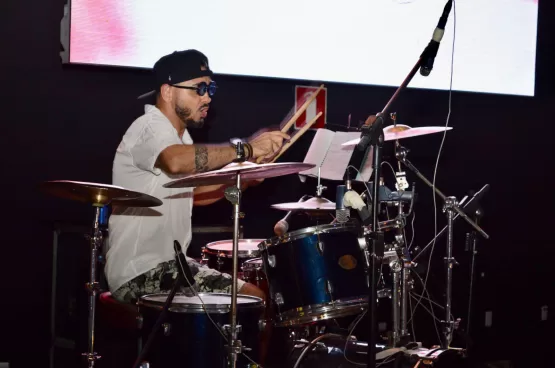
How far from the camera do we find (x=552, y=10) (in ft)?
20.3

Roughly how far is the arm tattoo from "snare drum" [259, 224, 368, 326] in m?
0.53

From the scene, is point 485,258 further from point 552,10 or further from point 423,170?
point 552,10

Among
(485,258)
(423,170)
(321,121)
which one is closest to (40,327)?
(321,121)

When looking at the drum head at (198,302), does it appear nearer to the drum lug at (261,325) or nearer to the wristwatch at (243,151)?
the drum lug at (261,325)

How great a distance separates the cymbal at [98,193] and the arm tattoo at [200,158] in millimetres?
226

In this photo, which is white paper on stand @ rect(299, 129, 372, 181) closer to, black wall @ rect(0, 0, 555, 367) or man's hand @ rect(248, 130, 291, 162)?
black wall @ rect(0, 0, 555, 367)

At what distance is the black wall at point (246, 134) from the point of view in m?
4.40

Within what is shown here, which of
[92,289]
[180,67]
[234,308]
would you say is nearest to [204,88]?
[180,67]

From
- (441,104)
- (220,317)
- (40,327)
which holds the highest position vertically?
(441,104)

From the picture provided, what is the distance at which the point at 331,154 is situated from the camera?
4281 mm

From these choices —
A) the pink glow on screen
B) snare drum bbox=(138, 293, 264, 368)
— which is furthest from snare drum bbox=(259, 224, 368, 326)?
the pink glow on screen

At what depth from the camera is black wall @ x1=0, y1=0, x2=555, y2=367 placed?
14.4 feet

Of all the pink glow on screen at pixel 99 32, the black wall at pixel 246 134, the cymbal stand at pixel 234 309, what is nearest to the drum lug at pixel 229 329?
the cymbal stand at pixel 234 309

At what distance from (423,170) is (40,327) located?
9.97ft
